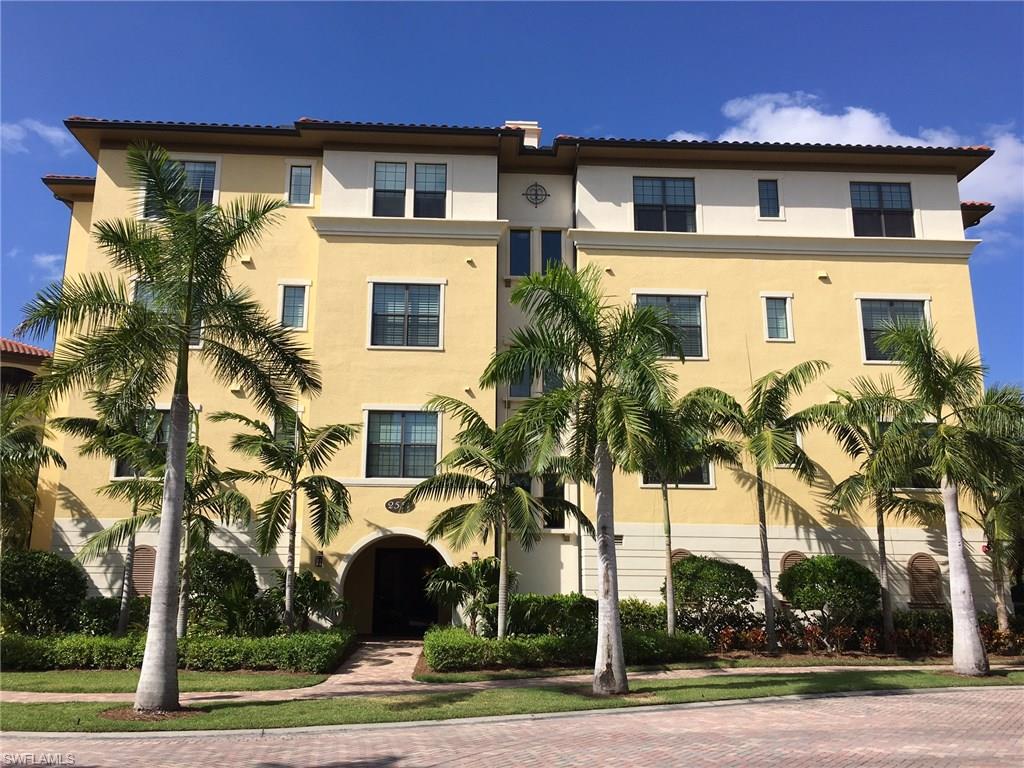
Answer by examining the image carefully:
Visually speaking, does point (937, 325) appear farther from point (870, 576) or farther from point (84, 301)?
point (84, 301)

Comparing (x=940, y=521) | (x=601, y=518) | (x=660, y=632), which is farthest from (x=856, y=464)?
(x=601, y=518)

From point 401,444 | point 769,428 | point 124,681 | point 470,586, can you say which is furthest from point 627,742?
point 401,444

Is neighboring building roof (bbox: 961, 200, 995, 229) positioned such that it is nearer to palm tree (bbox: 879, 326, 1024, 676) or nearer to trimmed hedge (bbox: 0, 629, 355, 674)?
palm tree (bbox: 879, 326, 1024, 676)

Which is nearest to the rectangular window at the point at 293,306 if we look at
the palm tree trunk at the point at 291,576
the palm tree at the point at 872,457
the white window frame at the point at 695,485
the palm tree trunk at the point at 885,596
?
the palm tree trunk at the point at 291,576

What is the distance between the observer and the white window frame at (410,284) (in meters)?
22.5

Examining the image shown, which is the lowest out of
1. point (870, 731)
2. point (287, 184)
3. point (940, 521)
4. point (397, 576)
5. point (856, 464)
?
point (870, 731)

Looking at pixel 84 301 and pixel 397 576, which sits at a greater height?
pixel 84 301

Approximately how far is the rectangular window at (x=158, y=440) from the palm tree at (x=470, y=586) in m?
7.19

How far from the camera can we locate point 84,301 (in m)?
13.2

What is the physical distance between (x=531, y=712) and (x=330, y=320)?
1328 centimetres

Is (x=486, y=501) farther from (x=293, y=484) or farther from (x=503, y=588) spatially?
(x=293, y=484)

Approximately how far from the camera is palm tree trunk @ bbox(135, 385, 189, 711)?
12.3 meters

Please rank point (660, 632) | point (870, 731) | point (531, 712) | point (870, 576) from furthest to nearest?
point (870, 576), point (660, 632), point (531, 712), point (870, 731)

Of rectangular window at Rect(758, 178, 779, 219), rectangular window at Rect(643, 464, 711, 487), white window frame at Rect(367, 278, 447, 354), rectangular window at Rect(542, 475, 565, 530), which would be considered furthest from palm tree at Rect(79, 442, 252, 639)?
rectangular window at Rect(758, 178, 779, 219)
